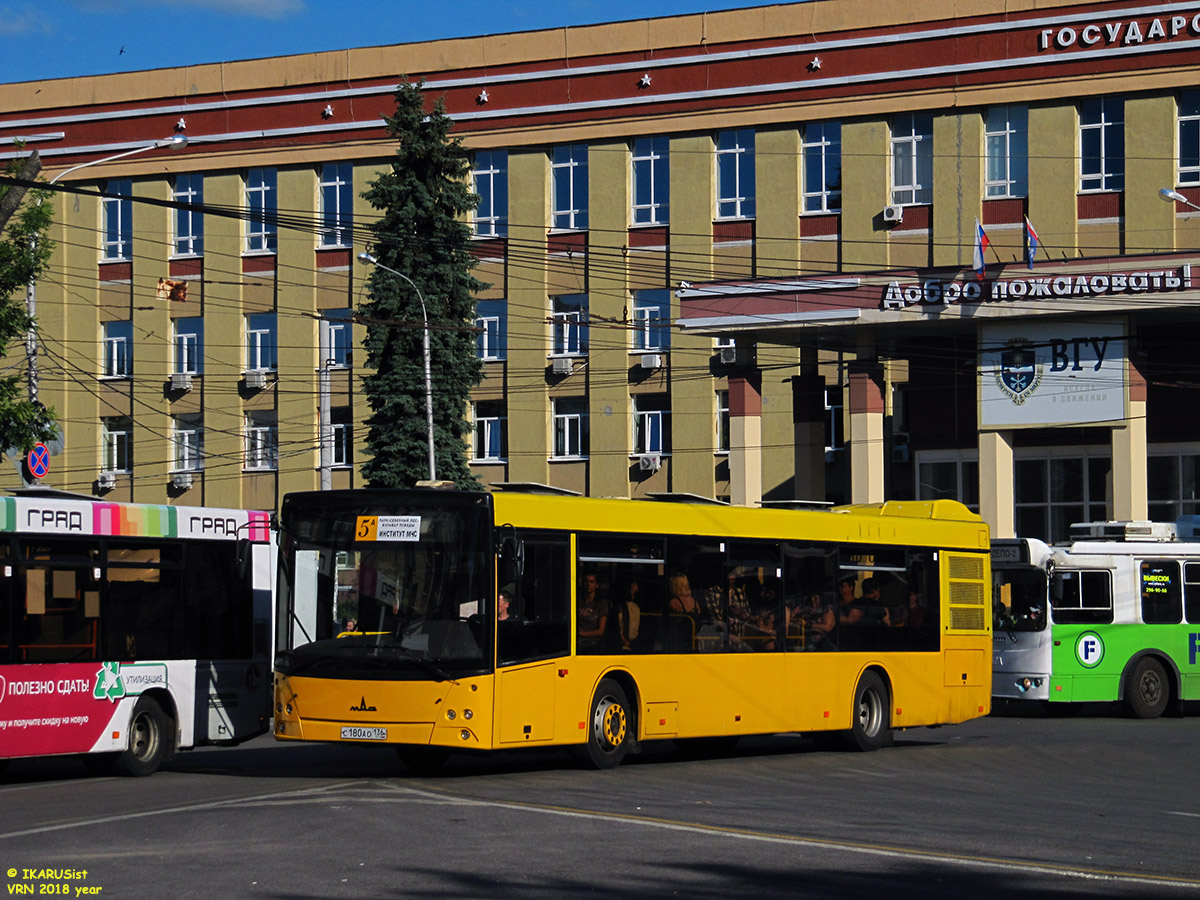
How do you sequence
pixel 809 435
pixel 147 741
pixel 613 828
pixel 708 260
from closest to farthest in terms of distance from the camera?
pixel 613 828 < pixel 147 741 < pixel 809 435 < pixel 708 260

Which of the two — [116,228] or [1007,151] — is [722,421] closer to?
[1007,151]

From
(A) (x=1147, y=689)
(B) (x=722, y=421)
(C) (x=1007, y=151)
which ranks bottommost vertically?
(A) (x=1147, y=689)

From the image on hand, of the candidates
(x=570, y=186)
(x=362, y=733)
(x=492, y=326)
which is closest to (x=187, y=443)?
(x=492, y=326)

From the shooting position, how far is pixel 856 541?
2028 centimetres

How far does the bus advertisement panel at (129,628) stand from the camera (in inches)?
613

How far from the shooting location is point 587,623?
653 inches

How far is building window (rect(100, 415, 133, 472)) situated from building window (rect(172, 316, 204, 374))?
8.27 feet

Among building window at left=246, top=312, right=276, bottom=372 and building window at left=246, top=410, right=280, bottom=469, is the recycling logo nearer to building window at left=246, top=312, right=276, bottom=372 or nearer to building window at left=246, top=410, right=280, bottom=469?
building window at left=246, top=410, right=280, bottom=469

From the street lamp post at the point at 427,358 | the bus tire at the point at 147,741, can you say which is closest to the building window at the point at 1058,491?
the street lamp post at the point at 427,358

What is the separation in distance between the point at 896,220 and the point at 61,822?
119ft

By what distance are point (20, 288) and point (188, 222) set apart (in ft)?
97.1

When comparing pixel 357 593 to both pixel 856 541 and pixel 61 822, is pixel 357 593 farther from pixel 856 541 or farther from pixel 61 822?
pixel 856 541

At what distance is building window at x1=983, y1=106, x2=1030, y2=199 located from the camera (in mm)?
44656

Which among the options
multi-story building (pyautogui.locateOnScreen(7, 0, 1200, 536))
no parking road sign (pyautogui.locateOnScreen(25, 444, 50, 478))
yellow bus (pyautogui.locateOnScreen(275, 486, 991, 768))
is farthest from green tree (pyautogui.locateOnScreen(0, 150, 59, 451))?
multi-story building (pyautogui.locateOnScreen(7, 0, 1200, 536))
